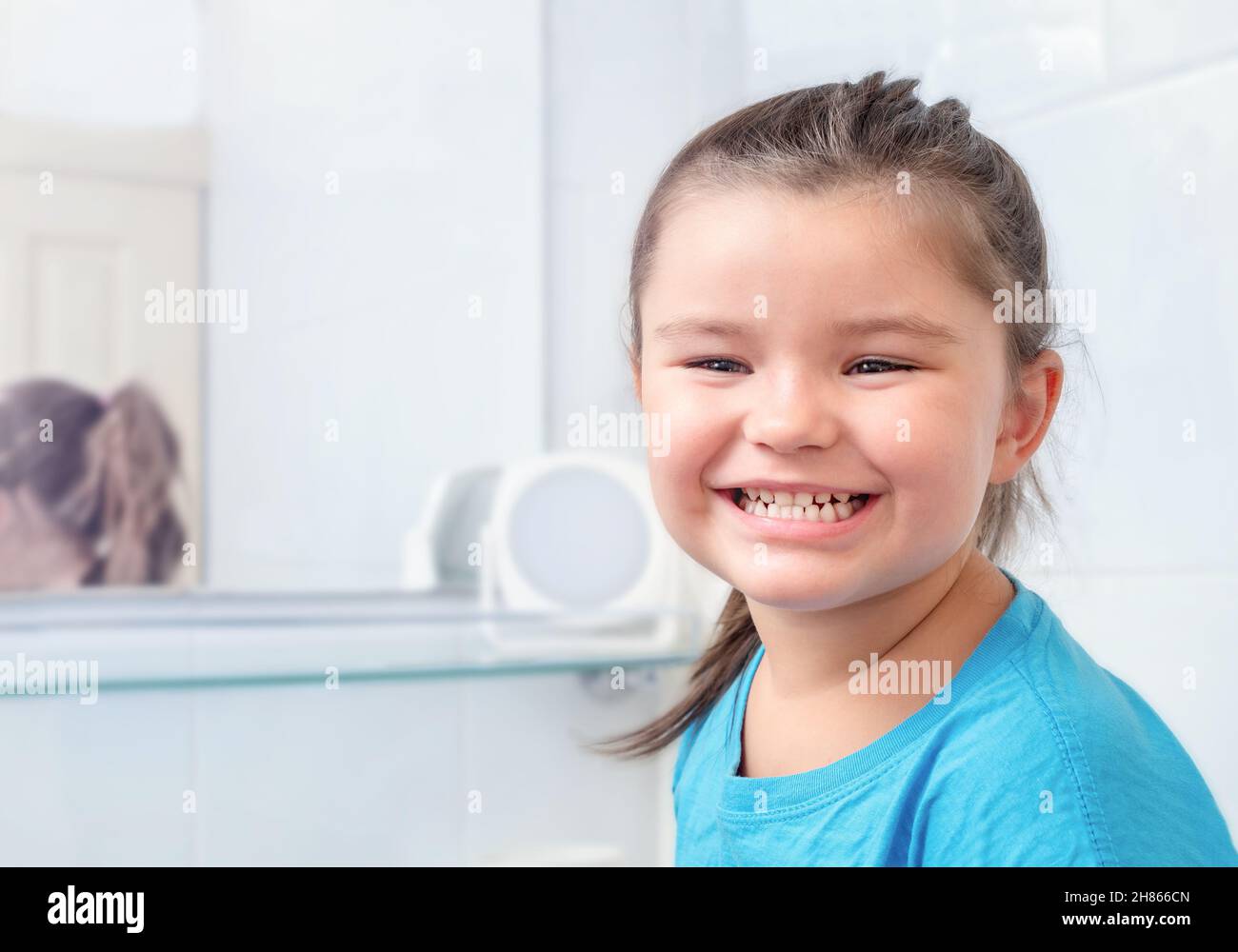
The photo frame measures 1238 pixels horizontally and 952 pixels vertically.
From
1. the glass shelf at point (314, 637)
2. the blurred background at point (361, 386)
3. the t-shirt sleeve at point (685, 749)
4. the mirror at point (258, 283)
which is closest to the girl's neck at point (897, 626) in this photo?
the t-shirt sleeve at point (685, 749)

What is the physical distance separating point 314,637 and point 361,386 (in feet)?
0.75

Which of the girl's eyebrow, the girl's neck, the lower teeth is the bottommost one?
the girl's neck

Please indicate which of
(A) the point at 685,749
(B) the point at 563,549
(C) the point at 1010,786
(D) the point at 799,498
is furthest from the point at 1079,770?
(B) the point at 563,549

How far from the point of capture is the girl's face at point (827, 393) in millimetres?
422

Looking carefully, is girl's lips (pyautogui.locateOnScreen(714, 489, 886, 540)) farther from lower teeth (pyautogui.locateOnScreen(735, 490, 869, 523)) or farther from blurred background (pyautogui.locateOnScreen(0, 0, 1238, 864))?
blurred background (pyautogui.locateOnScreen(0, 0, 1238, 864))

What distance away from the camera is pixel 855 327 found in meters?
0.42

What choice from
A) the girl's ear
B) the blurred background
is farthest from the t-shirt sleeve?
the blurred background

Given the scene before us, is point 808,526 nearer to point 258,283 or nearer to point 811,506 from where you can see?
point 811,506

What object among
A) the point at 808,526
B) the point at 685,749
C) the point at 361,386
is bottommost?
the point at 685,749

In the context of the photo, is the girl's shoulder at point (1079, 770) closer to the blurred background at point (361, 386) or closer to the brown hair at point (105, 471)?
the blurred background at point (361, 386)

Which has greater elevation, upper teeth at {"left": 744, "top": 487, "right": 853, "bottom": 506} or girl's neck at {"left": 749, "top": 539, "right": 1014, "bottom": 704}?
upper teeth at {"left": 744, "top": 487, "right": 853, "bottom": 506}

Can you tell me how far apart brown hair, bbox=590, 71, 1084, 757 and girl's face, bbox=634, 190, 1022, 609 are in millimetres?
13

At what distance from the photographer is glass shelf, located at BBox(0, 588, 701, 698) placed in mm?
992
